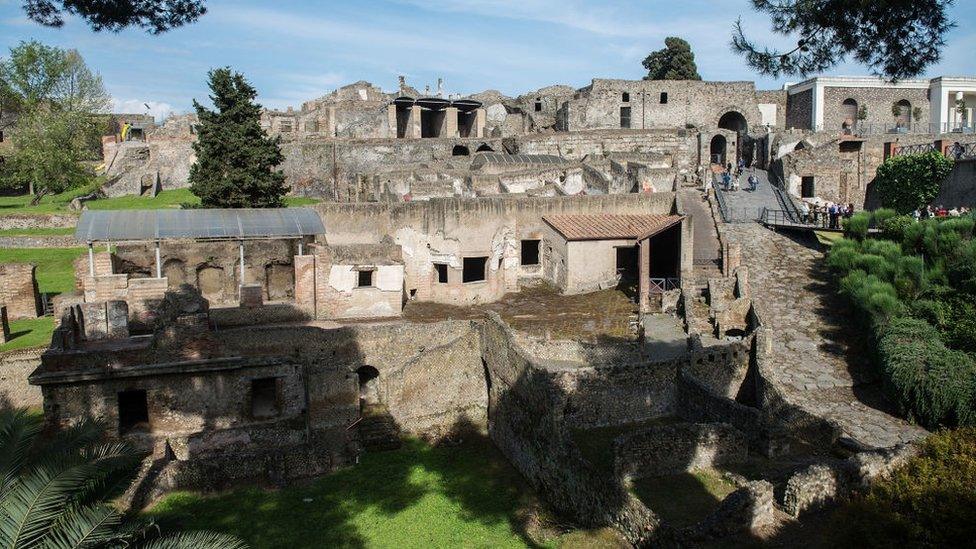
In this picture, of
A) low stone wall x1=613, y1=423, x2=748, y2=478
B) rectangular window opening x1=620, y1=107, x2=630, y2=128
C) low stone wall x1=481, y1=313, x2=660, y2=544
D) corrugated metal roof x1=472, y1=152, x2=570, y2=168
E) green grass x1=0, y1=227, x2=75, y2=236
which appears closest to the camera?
low stone wall x1=481, y1=313, x2=660, y2=544

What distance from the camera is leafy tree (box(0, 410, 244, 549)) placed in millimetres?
7184

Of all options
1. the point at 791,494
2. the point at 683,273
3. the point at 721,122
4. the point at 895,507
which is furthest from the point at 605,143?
the point at 895,507

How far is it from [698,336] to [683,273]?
3962 mm

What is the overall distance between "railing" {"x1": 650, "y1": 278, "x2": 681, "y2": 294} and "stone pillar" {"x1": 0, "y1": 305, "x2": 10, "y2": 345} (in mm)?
17193

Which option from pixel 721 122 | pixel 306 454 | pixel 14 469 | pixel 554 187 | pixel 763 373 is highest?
pixel 721 122

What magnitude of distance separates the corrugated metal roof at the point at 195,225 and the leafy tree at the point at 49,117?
20174 mm

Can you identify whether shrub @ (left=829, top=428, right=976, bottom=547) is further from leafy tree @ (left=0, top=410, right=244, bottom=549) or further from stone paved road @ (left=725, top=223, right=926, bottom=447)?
stone paved road @ (left=725, top=223, right=926, bottom=447)

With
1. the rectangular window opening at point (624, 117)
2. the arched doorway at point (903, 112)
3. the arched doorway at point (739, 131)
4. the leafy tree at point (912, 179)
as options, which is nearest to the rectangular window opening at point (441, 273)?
the leafy tree at point (912, 179)

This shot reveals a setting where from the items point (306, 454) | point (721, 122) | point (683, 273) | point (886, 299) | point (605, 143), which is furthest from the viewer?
point (721, 122)

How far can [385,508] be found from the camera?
14.1 metres

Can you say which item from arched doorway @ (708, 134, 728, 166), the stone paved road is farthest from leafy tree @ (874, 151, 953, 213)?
arched doorway @ (708, 134, 728, 166)

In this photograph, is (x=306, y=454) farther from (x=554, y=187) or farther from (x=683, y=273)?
(x=554, y=187)

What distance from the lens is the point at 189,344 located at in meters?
16.3

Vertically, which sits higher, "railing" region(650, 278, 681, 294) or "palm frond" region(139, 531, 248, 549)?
"railing" region(650, 278, 681, 294)
